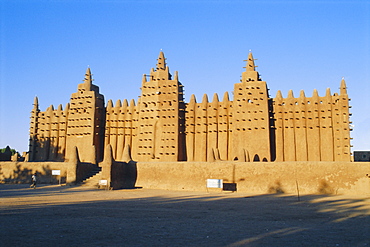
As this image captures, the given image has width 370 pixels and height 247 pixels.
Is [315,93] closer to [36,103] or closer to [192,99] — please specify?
[192,99]

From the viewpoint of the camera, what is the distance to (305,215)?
11.4 metres

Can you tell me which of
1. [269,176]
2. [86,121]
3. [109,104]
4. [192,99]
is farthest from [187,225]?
[109,104]

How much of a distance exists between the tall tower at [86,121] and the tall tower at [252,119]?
15196mm

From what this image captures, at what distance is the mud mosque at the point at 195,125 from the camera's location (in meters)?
30.8

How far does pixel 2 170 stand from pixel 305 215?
2384 cm

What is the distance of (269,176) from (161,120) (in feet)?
58.4

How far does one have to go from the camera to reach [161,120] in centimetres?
3531

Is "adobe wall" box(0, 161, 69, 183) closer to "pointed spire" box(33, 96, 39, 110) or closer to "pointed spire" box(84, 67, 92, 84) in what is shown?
"pointed spire" box(84, 67, 92, 84)

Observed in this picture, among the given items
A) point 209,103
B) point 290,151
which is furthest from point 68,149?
point 290,151

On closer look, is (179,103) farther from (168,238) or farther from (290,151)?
(168,238)

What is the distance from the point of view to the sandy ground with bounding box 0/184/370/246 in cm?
739

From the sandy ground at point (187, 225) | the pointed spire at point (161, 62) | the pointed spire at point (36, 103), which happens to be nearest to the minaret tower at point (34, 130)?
the pointed spire at point (36, 103)

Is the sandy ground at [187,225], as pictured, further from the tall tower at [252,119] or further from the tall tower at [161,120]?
the tall tower at [161,120]

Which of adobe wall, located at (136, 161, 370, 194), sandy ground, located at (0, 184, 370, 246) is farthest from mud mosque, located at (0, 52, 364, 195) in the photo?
sandy ground, located at (0, 184, 370, 246)
